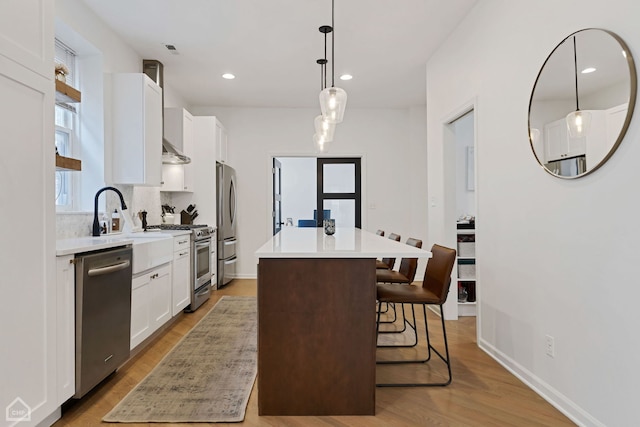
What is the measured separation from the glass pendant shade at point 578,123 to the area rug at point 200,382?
2366 millimetres

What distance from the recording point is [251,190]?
6.17 meters

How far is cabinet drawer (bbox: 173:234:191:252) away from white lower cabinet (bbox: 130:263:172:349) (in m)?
0.24

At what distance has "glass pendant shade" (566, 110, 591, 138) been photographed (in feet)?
6.27

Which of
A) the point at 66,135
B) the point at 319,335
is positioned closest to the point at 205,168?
the point at 66,135

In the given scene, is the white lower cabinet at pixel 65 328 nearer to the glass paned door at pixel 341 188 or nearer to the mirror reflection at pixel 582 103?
the mirror reflection at pixel 582 103

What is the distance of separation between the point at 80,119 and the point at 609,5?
12.8 feet

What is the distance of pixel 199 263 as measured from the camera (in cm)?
427

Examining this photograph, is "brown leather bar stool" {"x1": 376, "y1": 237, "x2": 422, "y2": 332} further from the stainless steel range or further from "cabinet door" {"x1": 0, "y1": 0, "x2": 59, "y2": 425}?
"cabinet door" {"x1": 0, "y1": 0, "x2": 59, "y2": 425}

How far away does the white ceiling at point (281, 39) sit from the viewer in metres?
3.12

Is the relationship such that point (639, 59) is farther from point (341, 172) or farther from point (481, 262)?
point (341, 172)

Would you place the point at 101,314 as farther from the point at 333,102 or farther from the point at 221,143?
the point at 221,143

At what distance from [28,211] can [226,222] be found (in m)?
3.75

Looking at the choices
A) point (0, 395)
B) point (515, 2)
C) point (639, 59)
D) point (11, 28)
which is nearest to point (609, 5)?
point (639, 59)

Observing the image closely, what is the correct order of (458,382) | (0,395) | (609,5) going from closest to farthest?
1. (0,395)
2. (609,5)
3. (458,382)
